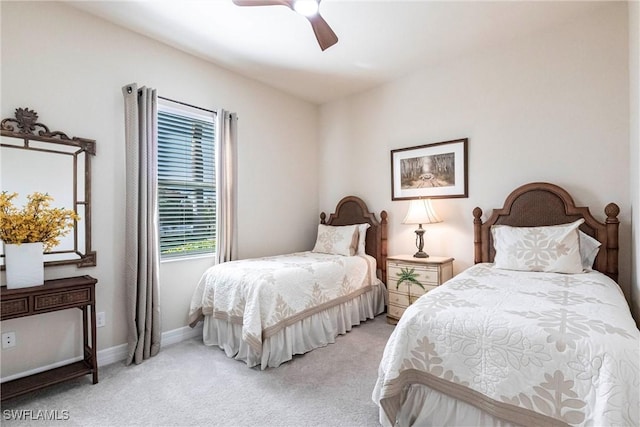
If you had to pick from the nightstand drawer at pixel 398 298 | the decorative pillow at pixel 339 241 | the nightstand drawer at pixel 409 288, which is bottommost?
the nightstand drawer at pixel 398 298

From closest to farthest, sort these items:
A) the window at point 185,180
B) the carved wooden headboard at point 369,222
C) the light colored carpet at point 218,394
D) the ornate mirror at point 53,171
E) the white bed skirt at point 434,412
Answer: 1. the white bed skirt at point 434,412
2. the light colored carpet at point 218,394
3. the ornate mirror at point 53,171
4. the window at point 185,180
5. the carved wooden headboard at point 369,222

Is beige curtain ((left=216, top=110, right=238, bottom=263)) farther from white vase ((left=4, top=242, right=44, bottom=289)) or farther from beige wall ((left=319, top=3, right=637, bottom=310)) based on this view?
beige wall ((left=319, top=3, right=637, bottom=310))

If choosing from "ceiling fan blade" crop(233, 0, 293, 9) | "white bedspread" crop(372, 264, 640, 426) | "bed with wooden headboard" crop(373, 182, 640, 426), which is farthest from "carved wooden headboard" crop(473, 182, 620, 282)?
"ceiling fan blade" crop(233, 0, 293, 9)

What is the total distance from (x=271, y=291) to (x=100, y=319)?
145cm

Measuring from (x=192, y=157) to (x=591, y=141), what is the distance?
12.2 ft

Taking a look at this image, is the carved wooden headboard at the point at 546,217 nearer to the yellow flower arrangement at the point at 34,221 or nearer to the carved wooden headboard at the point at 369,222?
the carved wooden headboard at the point at 369,222

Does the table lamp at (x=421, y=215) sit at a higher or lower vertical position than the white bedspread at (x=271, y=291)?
higher

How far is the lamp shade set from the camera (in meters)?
3.37

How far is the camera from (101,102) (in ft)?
8.63

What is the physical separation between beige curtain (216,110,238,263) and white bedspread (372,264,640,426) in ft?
7.24

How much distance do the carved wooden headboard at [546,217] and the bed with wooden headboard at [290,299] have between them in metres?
1.15

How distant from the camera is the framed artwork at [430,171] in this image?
341 cm

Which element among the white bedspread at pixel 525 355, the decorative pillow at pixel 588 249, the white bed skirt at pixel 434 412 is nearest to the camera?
the white bedspread at pixel 525 355

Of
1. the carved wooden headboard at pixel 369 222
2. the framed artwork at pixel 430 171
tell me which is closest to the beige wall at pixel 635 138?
the framed artwork at pixel 430 171
